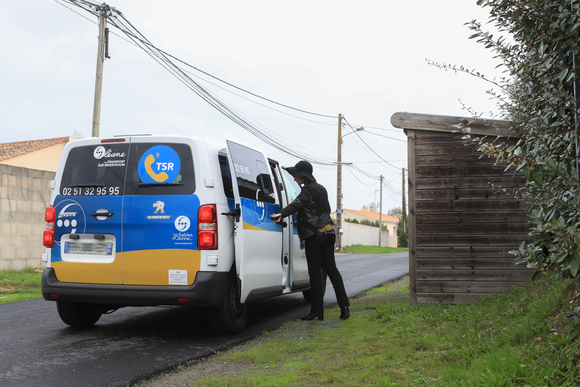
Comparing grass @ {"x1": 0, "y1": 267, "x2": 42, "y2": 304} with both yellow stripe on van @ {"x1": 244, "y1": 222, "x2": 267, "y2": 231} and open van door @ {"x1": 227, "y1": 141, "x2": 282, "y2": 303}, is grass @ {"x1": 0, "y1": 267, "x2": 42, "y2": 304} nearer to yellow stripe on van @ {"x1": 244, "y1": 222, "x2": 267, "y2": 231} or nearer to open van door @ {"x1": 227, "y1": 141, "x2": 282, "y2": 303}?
open van door @ {"x1": 227, "y1": 141, "x2": 282, "y2": 303}

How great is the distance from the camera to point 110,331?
579cm

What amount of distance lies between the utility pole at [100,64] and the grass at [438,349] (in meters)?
11.2

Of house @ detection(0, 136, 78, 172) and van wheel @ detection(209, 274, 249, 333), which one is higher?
house @ detection(0, 136, 78, 172)

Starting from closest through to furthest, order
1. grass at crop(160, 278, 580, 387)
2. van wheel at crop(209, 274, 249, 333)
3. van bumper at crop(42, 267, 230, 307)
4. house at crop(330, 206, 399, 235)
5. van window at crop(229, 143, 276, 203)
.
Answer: grass at crop(160, 278, 580, 387) → van bumper at crop(42, 267, 230, 307) → van wheel at crop(209, 274, 249, 333) → van window at crop(229, 143, 276, 203) → house at crop(330, 206, 399, 235)

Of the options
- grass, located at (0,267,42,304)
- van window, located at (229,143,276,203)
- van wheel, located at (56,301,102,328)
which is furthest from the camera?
grass, located at (0,267,42,304)

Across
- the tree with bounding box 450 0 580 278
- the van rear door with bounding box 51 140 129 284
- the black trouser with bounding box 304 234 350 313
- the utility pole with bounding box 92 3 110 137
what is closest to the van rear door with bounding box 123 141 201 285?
the van rear door with bounding box 51 140 129 284

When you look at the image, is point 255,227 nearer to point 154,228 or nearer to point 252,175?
point 252,175

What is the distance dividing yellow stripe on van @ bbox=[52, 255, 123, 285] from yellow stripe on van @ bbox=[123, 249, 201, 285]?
97mm

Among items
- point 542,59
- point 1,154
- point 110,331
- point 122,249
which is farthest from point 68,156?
point 1,154

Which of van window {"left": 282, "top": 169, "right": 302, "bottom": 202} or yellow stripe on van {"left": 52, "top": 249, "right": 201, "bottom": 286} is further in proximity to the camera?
van window {"left": 282, "top": 169, "right": 302, "bottom": 202}

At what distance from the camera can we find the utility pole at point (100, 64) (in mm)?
15113

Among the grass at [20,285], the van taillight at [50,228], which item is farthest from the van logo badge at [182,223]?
the grass at [20,285]

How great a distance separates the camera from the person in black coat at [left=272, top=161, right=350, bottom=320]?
654 cm

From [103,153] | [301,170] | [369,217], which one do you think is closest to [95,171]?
[103,153]
